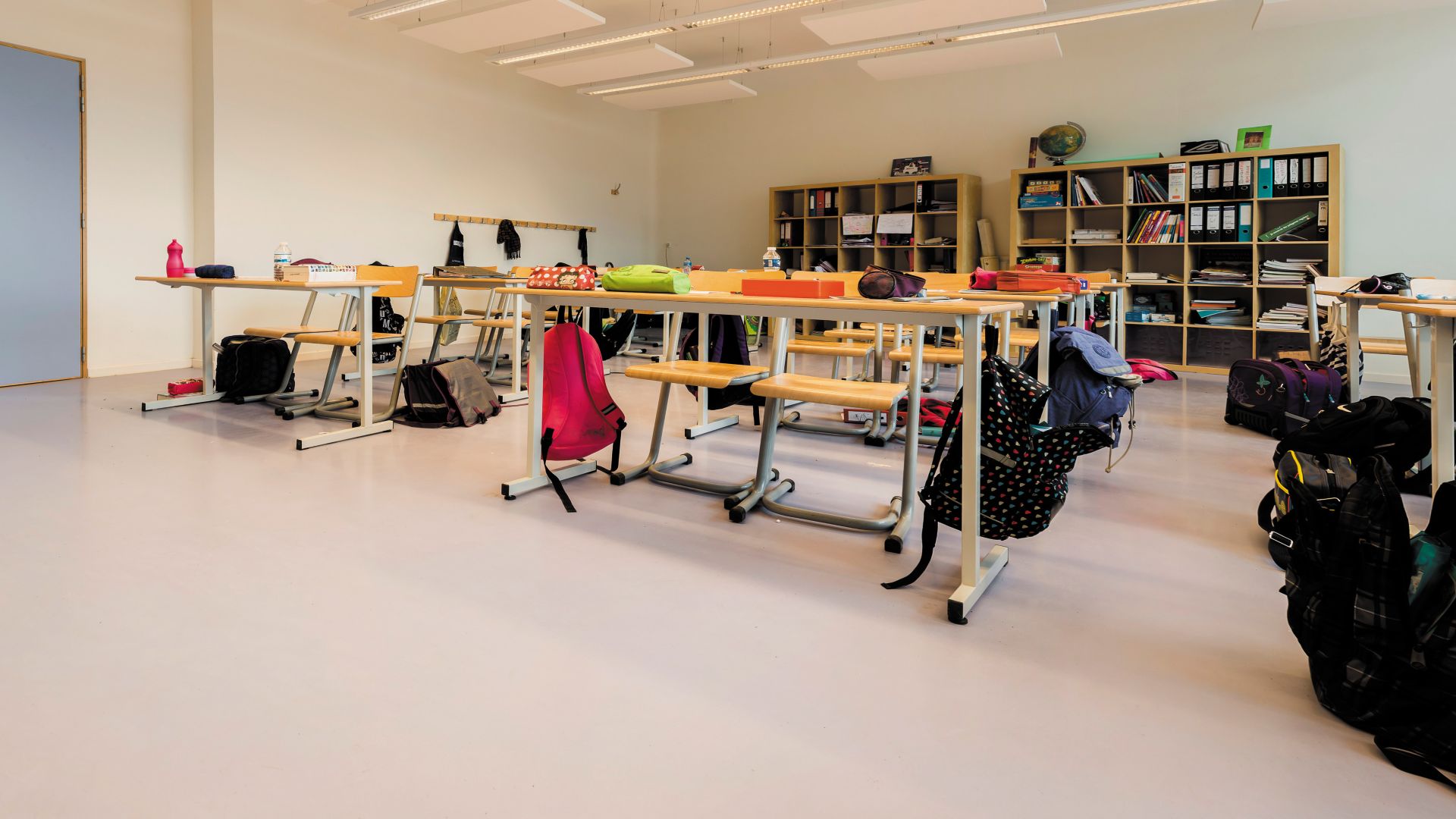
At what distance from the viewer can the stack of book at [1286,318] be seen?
→ 6.17m

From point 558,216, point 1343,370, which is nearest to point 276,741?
point 1343,370

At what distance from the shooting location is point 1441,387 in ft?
5.94

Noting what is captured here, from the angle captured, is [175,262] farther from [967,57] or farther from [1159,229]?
[1159,229]

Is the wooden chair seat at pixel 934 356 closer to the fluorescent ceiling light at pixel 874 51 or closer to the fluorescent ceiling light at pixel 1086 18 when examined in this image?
the fluorescent ceiling light at pixel 1086 18

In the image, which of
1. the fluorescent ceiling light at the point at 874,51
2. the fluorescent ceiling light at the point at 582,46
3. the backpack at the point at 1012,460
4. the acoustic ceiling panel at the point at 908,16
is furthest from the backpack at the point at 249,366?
the fluorescent ceiling light at the point at 874,51

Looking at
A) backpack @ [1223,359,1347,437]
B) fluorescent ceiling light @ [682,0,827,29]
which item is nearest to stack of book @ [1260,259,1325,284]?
backpack @ [1223,359,1347,437]

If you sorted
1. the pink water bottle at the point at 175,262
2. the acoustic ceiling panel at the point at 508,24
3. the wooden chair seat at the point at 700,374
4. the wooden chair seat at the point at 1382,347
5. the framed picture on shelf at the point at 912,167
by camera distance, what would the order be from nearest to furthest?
the wooden chair seat at the point at 700,374, the wooden chair seat at the point at 1382,347, the pink water bottle at the point at 175,262, the acoustic ceiling panel at the point at 508,24, the framed picture on shelf at the point at 912,167

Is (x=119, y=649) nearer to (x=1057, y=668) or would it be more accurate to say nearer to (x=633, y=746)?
(x=633, y=746)

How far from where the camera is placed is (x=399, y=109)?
7273 millimetres

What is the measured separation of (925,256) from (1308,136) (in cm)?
319

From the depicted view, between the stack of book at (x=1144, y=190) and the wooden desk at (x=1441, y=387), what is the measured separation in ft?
17.6

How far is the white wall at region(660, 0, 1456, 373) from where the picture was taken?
6094 millimetres

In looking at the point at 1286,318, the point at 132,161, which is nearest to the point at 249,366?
the point at 132,161

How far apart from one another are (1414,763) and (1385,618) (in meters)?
0.22
